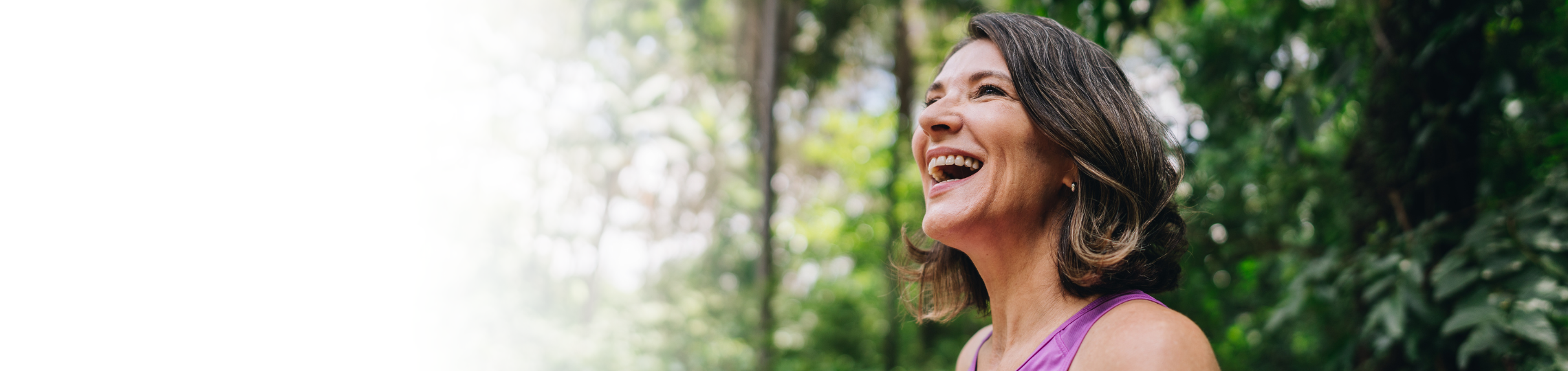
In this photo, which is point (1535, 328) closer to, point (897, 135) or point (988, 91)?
point (988, 91)

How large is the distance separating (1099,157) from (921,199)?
669 centimetres

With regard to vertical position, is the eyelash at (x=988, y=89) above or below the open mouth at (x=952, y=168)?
above

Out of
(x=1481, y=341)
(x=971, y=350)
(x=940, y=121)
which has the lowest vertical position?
(x=1481, y=341)

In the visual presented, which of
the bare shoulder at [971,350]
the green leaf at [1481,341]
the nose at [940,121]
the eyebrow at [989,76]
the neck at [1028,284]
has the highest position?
the eyebrow at [989,76]

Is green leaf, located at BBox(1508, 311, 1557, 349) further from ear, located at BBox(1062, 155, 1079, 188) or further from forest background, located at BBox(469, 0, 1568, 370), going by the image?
ear, located at BBox(1062, 155, 1079, 188)

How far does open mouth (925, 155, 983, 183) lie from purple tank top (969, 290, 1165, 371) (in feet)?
0.76

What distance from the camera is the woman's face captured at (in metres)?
1.03

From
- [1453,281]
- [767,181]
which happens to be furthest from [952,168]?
[767,181]

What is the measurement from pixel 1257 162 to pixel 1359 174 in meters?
0.41

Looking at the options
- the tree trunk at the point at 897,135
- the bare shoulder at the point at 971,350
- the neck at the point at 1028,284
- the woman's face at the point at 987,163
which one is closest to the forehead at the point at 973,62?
the woman's face at the point at 987,163

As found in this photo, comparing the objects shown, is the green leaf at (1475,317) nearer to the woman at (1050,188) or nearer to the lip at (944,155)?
A: the woman at (1050,188)

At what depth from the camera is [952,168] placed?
114cm

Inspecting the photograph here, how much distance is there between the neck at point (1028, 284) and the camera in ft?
3.48

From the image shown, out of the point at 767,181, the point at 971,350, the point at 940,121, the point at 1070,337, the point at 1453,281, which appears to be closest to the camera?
the point at 1070,337
